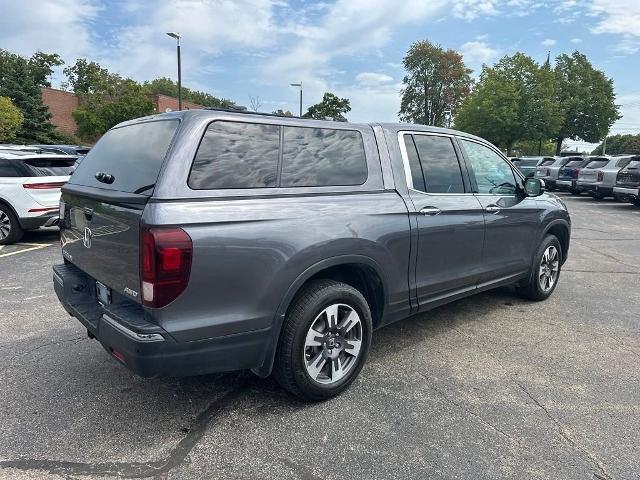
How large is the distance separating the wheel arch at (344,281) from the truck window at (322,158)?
0.53 metres

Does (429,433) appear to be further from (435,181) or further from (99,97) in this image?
(99,97)

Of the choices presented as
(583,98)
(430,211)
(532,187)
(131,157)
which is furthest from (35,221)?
(583,98)

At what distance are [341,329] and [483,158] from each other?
2.42 meters

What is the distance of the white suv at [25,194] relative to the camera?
8.25 meters

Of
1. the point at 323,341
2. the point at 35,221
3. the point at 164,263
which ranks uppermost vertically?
the point at 164,263

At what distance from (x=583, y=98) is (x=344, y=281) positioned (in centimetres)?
4055

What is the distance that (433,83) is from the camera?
173 ft

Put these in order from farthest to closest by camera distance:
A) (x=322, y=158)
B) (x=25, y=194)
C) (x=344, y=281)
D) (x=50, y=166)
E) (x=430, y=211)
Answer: (x=50, y=166) < (x=25, y=194) < (x=430, y=211) < (x=344, y=281) < (x=322, y=158)

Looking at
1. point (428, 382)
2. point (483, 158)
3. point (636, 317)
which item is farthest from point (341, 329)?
point (636, 317)

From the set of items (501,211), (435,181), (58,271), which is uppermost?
(435,181)

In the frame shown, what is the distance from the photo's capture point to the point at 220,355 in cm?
267

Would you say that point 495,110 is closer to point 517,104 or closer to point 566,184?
point 517,104

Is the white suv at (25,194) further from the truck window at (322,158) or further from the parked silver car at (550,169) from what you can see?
the parked silver car at (550,169)

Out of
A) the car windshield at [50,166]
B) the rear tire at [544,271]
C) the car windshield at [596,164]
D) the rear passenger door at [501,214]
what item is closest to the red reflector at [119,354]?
the rear passenger door at [501,214]
